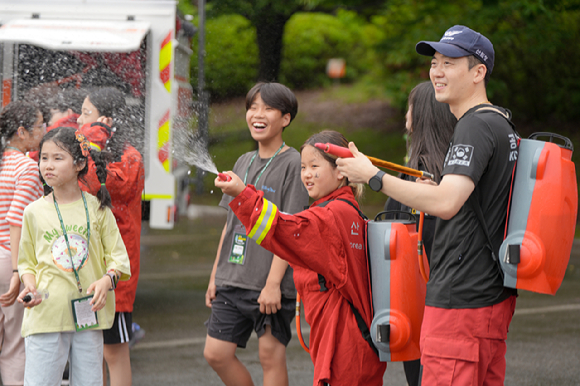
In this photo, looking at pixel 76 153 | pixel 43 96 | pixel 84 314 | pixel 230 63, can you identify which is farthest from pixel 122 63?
pixel 230 63

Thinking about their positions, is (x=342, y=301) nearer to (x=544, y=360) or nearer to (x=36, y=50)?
(x=544, y=360)

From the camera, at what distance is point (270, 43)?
18016mm

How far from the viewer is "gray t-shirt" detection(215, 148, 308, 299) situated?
13.1ft

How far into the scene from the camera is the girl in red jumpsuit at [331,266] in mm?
2971

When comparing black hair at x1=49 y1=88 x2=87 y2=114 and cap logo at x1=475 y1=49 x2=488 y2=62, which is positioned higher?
cap logo at x1=475 y1=49 x2=488 y2=62

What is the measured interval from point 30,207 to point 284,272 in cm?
142

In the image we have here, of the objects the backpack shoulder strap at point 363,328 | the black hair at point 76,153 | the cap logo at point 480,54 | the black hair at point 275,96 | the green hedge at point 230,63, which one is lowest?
the backpack shoulder strap at point 363,328

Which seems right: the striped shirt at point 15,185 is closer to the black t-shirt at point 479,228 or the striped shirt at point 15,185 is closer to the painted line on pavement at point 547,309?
the black t-shirt at point 479,228

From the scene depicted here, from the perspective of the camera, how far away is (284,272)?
3957mm

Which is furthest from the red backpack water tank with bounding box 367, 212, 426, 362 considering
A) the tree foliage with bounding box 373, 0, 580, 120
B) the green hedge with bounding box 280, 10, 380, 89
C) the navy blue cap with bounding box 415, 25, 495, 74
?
the green hedge with bounding box 280, 10, 380, 89

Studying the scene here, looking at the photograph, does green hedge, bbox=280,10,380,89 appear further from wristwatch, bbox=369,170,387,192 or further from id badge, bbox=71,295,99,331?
wristwatch, bbox=369,170,387,192

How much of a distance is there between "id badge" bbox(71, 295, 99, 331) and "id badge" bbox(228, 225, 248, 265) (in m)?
0.88

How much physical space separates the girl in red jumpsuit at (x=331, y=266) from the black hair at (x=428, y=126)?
18.0 inches

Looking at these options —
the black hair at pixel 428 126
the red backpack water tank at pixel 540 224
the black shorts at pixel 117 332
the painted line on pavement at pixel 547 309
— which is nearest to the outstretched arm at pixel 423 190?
the red backpack water tank at pixel 540 224
